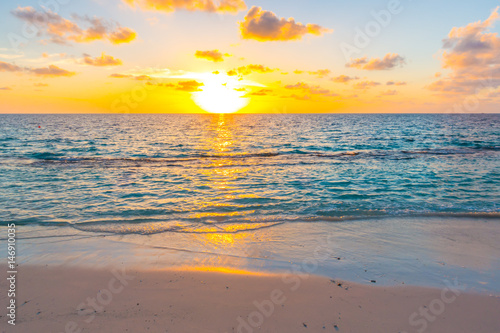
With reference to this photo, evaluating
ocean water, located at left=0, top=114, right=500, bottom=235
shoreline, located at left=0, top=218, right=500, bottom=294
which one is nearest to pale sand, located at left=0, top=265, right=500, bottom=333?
shoreline, located at left=0, top=218, right=500, bottom=294

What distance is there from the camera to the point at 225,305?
17.8ft

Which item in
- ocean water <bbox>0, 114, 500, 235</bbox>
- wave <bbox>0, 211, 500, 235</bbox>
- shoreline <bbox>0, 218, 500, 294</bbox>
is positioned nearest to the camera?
shoreline <bbox>0, 218, 500, 294</bbox>

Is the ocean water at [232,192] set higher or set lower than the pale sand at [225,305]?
higher

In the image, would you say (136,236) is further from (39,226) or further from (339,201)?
(339,201)

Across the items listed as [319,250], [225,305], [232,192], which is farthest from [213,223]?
[225,305]

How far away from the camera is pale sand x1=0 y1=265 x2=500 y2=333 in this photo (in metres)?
4.87

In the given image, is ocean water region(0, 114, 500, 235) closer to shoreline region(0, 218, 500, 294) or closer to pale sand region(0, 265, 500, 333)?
shoreline region(0, 218, 500, 294)

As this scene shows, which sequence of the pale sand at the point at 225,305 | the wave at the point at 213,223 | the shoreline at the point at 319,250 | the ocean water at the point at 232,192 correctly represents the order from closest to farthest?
the pale sand at the point at 225,305 < the shoreline at the point at 319,250 < the wave at the point at 213,223 < the ocean water at the point at 232,192

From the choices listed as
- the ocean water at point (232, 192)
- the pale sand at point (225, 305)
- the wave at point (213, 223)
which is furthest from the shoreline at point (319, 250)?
the ocean water at point (232, 192)

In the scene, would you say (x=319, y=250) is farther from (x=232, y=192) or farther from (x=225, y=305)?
(x=232, y=192)

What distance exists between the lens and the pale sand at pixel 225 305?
4.87 m

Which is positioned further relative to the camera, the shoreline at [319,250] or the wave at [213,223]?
the wave at [213,223]

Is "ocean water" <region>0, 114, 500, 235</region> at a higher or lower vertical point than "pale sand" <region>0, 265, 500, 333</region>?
higher

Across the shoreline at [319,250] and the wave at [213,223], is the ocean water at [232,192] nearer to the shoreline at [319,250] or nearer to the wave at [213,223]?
the wave at [213,223]
